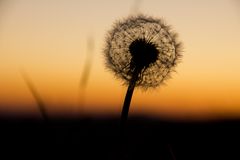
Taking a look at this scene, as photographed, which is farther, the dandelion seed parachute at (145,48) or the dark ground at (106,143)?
the dandelion seed parachute at (145,48)

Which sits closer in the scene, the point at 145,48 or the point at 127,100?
the point at 127,100

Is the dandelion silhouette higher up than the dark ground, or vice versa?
the dandelion silhouette

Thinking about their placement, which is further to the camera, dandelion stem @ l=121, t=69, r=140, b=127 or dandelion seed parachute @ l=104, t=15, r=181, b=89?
dandelion seed parachute @ l=104, t=15, r=181, b=89

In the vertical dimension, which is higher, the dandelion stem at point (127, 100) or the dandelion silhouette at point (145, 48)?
the dandelion silhouette at point (145, 48)

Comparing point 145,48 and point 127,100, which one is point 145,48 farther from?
point 127,100

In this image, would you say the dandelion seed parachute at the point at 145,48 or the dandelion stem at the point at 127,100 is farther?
the dandelion seed parachute at the point at 145,48

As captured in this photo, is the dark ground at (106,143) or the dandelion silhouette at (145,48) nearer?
the dark ground at (106,143)

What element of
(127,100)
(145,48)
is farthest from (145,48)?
(127,100)
